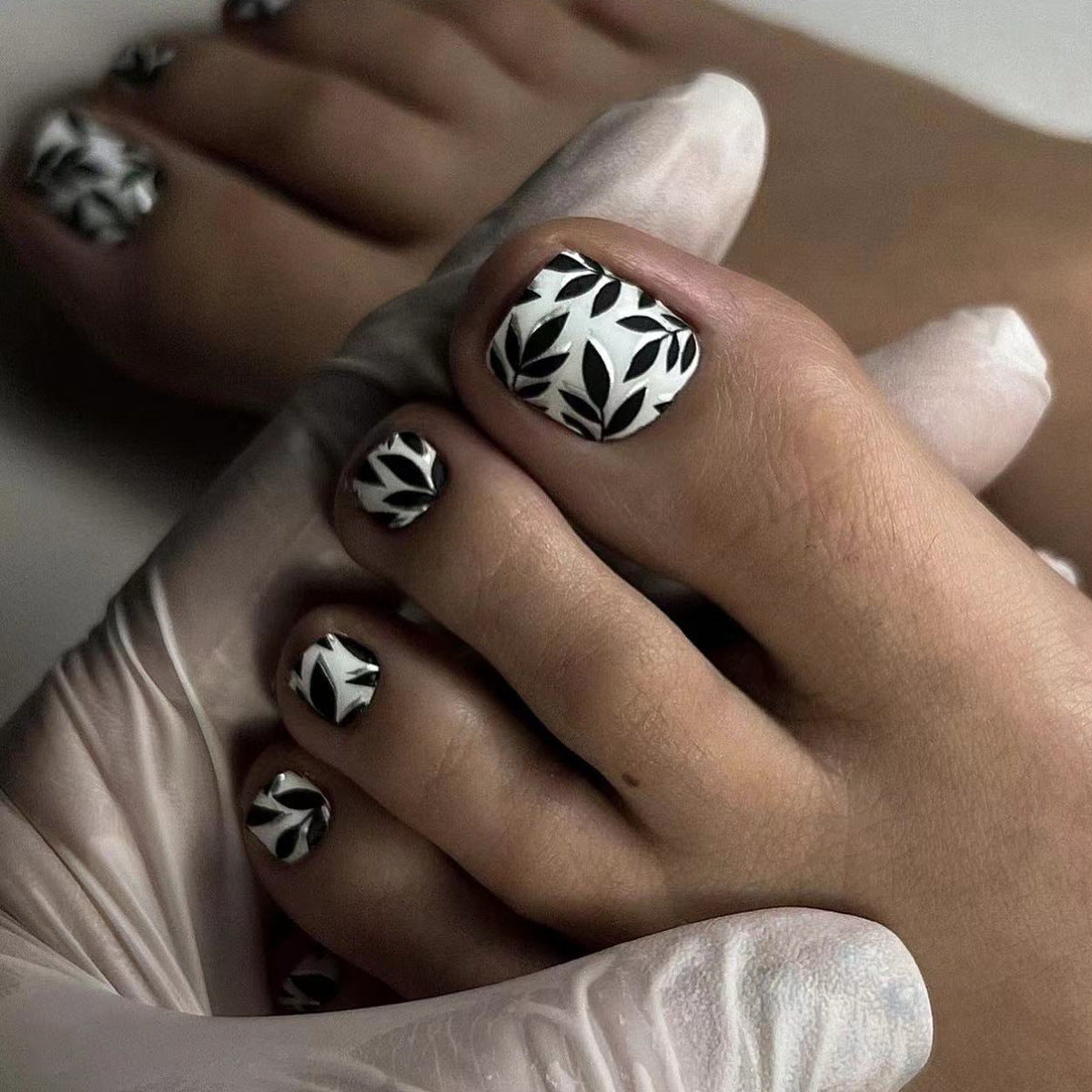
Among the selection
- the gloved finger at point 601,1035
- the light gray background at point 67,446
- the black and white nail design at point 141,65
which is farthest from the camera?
the black and white nail design at point 141,65

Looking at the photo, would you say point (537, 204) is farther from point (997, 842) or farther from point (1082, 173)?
point (1082, 173)

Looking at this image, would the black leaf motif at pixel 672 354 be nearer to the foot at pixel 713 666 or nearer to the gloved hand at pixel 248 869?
the foot at pixel 713 666

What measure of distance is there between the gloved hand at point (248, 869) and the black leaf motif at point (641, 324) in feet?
0.33

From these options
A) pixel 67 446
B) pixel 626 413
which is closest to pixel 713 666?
pixel 626 413

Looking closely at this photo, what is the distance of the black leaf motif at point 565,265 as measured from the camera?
476mm

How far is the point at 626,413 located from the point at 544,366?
4 cm

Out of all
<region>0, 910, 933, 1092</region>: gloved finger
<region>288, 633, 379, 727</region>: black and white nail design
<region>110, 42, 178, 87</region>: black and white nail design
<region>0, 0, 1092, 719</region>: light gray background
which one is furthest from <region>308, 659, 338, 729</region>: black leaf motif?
<region>110, 42, 178, 87</region>: black and white nail design

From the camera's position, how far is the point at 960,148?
91cm

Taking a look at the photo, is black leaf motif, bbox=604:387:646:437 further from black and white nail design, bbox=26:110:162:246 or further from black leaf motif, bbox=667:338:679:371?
black and white nail design, bbox=26:110:162:246

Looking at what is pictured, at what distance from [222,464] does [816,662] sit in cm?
49

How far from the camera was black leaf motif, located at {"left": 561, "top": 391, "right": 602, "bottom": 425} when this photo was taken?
0.49 meters

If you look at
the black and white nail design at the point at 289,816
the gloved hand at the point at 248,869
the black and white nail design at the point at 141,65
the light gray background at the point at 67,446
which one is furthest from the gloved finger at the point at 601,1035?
the black and white nail design at the point at 141,65

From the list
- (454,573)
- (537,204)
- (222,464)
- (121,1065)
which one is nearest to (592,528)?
(454,573)

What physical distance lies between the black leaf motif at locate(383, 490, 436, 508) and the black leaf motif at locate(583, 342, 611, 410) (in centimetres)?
9
